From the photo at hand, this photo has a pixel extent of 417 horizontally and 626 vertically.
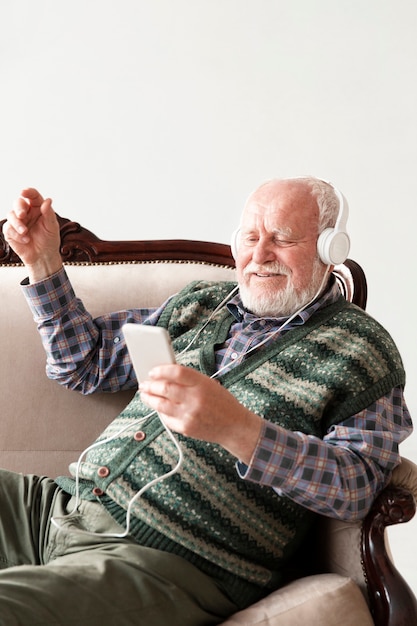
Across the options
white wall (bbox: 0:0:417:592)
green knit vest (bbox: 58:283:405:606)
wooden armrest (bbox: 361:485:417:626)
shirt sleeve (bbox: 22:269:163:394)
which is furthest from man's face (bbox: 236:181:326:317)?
white wall (bbox: 0:0:417:592)

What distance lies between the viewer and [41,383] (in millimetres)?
2027

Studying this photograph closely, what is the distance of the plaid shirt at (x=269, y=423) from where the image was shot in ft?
4.73

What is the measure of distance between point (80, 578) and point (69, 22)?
9.19ft

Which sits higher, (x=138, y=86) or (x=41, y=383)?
(x=138, y=86)

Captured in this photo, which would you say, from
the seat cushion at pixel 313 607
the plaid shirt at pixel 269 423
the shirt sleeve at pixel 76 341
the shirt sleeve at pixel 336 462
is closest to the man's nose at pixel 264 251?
the plaid shirt at pixel 269 423

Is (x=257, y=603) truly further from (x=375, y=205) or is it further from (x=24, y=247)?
(x=375, y=205)

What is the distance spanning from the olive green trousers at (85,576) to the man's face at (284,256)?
21.5 inches

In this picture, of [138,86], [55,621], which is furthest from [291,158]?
[55,621]

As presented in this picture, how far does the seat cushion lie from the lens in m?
1.45

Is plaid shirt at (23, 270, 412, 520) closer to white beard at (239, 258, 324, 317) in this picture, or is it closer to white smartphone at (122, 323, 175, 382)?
white beard at (239, 258, 324, 317)

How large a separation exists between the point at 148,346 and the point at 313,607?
1.74ft

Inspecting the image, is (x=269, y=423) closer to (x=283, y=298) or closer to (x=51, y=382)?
(x=283, y=298)

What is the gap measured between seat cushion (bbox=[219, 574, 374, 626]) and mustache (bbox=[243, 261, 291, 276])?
0.62m

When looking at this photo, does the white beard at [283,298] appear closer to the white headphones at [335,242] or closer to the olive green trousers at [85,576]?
the white headphones at [335,242]
